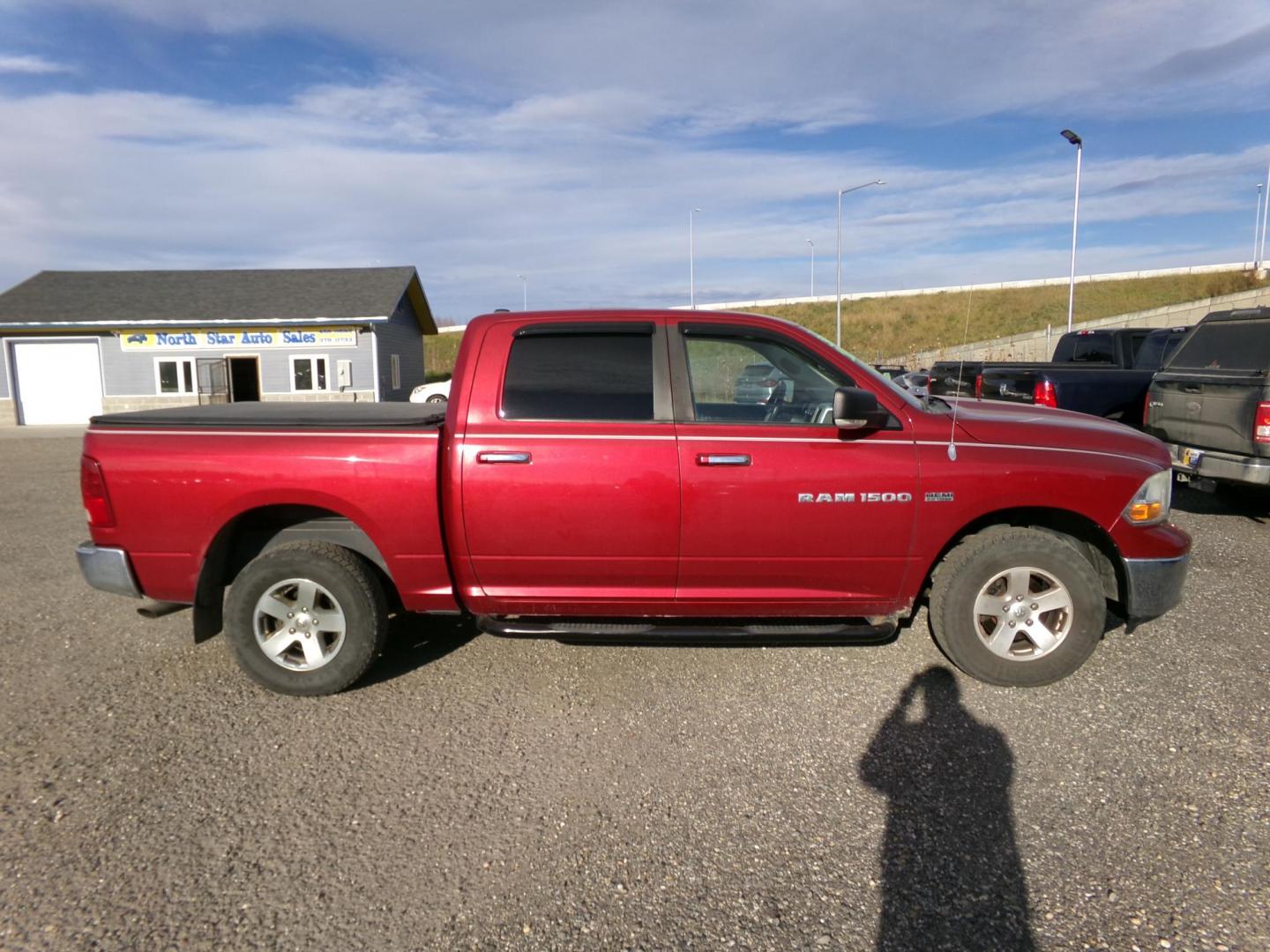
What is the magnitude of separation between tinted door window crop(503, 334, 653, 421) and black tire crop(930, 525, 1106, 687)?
5.87 feet

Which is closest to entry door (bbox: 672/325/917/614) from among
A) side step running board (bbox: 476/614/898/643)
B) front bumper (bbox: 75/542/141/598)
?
side step running board (bbox: 476/614/898/643)

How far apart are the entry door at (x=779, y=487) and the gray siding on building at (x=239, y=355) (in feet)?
78.9

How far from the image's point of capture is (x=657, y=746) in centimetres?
369

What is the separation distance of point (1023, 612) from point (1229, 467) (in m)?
4.24

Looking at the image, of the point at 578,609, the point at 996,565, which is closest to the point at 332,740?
the point at 578,609

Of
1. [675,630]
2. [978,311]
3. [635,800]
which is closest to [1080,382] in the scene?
[675,630]

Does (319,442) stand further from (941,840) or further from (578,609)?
(941,840)

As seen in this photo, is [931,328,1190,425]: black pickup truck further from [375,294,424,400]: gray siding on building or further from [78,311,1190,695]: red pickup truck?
[375,294,424,400]: gray siding on building

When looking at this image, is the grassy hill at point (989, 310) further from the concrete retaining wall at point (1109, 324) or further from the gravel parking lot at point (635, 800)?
the gravel parking lot at point (635, 800)

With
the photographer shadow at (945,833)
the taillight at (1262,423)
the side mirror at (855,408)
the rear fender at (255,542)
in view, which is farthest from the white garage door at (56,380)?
the taillight at (1262,423)

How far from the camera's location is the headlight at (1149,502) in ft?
13.4

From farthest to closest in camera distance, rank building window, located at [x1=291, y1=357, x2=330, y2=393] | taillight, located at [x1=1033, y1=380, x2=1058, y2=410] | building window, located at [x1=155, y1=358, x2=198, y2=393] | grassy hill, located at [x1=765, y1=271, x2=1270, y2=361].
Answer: grassy hill, located at [x1=765, y1=271, x2=1270, y2=361] < building window, located at [x1=291, y1=357, x2=330, y2=393] < building window, located at [x1=155, y1=358, x2=198, y2=393] < taillight, located at [x1=1033, y1=380, x2=1058, y2=410]

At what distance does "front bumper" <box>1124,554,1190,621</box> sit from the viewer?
413 centimetres

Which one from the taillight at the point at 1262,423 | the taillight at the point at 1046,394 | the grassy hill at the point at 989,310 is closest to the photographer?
the taillight at the point at 1262,423
